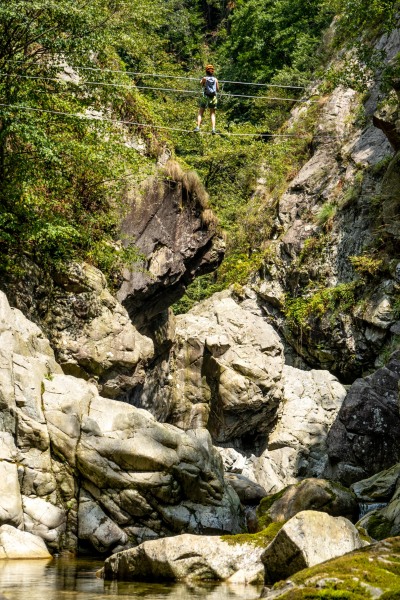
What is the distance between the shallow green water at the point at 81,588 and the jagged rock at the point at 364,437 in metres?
12.7

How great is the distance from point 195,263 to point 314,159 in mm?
13011

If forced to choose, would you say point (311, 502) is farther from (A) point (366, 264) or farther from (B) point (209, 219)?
(A) point (366, 264)

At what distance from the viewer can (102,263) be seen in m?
21.2

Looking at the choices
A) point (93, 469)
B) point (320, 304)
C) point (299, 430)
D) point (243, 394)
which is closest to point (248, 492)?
point (93, 469)

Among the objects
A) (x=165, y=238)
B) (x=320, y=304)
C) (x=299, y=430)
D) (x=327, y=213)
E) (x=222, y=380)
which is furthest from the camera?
(x=327, y=213)

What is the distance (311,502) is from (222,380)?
12789mm

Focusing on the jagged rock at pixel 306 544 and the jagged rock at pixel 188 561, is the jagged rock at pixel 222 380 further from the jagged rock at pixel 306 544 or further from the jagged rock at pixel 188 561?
the jagged rock at pixel 306 544

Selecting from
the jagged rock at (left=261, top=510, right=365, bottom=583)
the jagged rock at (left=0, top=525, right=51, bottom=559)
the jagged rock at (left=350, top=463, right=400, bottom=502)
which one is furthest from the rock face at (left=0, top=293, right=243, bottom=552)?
the jagged rock at (left=261, top=510, right=365, bottom=583)

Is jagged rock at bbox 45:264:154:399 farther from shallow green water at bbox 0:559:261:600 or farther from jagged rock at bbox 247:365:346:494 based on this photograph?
shallow green water at bbox 0:559:261:600

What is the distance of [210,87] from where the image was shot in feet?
63.9

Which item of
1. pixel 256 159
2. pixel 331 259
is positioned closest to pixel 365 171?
pixel 331 259

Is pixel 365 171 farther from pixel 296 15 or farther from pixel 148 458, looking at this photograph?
pixel 148 458

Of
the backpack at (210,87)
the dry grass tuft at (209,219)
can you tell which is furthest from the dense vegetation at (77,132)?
the dry grass tuft at (209,219)

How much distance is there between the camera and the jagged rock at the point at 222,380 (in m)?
26.6
